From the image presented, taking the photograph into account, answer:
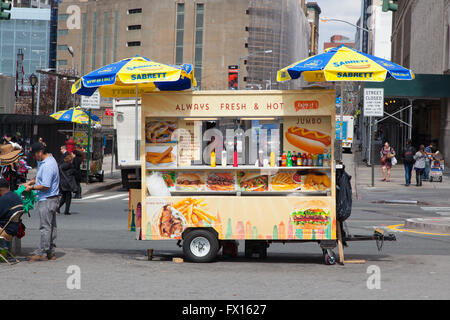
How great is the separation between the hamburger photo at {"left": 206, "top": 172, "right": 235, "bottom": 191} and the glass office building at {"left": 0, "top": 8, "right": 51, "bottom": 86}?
142m

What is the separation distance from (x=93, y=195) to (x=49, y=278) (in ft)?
54.0

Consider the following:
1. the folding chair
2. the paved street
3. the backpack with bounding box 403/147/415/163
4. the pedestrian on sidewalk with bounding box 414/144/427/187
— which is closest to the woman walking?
the paved street

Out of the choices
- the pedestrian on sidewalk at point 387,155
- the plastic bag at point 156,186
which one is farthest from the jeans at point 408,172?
the plastic bag at point 156,186

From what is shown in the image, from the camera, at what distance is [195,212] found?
428 inches

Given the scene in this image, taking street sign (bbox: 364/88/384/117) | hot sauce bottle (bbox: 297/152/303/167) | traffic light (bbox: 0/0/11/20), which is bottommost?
hot sauce bottle (bbox: 297/152/303/167)

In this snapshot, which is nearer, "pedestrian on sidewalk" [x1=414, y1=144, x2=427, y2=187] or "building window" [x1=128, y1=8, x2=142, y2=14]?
A: "pedestrian on sidewalk" [x1=414, y1=144, x2=427, y2=187]

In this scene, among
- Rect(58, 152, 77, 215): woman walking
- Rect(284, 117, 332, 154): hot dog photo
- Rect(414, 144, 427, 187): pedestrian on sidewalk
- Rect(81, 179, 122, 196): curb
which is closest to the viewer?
Rect(284, 117, 332, 154): hot dog photo

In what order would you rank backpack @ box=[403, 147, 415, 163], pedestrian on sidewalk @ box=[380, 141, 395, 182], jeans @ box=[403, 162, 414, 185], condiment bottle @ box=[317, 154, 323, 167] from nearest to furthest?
1. condiment bottle @ box=[317, 154, 323, 167]
2. backpack @ box=[403, 147, 415, 163]
3. jeans @ box=[403, 162, 414, 185]
4. pedestrian on sidewalk @ box=[380, 141, 395, 182]

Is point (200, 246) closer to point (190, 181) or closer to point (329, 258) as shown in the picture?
point (190, 181)

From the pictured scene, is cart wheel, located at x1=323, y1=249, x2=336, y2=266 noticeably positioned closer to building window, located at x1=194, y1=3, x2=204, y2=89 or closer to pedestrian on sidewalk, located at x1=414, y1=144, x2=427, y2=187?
pedestrian on sidewalk, located at x1=414, y1=144, x2=427, y2=187

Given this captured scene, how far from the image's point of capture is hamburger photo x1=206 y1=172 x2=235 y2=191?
11.3m

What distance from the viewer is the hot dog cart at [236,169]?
10812 mm

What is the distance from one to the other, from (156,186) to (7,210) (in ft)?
7.89
